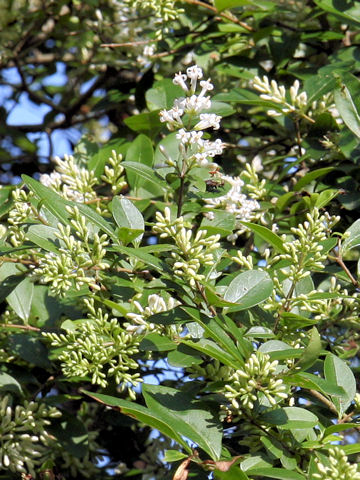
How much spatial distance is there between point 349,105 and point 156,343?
90cm

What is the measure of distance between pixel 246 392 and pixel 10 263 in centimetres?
81

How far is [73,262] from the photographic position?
1.60 metres

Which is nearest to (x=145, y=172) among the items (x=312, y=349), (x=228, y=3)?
(x=312, y=349)

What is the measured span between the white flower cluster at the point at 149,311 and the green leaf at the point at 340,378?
13.1 inches

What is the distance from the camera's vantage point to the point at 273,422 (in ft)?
4.79

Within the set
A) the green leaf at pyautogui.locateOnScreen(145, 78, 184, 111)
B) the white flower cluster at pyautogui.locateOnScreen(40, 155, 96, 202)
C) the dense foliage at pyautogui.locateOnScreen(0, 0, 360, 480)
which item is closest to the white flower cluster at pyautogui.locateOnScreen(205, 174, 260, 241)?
the dense foliage at pyautogui.locateOnScreen(0, 0, 360, 480)

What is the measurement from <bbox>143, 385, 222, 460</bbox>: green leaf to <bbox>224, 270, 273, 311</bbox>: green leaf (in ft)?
0.70

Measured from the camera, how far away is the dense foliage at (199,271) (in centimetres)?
147

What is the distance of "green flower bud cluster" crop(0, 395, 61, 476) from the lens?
6.07 feet

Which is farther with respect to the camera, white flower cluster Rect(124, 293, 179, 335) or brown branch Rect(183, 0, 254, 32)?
brown branch Rect(183, 0, 254, 32)

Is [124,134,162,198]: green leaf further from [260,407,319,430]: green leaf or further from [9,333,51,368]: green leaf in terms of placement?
[260,407,319,430]: green leaf

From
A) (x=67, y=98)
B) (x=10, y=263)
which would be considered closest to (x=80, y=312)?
(x=10, y=263)

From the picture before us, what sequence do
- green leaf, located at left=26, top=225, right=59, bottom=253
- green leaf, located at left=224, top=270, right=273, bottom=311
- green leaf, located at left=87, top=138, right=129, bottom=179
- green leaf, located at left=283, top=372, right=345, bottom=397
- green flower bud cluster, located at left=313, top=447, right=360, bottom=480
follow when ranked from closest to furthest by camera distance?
1. green flower bud cluster, located at left=313, top=447, right=360, bottom=480
2. green leaf, located at left=283, top=372, right=345, bottom=397
3. green leaf, located at left=224, top=270, right=273, bottom=311
4. green leaf, located at left=26, top=225, right=59, bottom=253
5. green leaf, located at left=87, top=138, right=129, bottom=179

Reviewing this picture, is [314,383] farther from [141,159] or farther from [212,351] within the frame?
[141,159]
